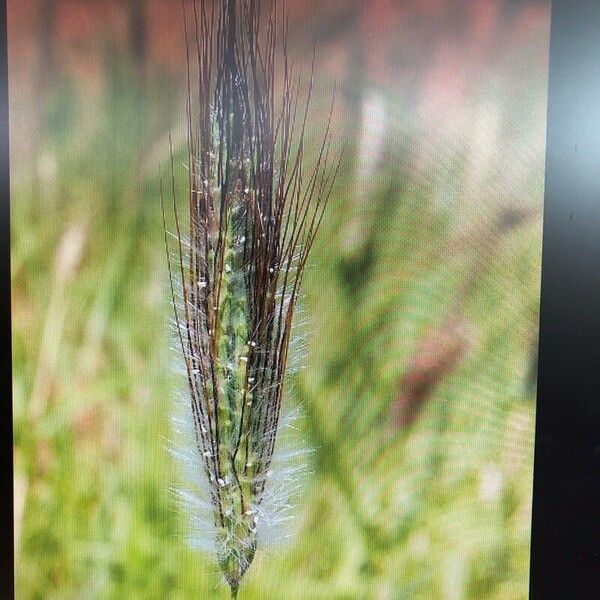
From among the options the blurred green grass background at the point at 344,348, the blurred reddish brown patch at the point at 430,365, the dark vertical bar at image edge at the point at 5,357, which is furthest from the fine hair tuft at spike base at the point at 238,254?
the dark vertical bar at image edge at the point at 5,357

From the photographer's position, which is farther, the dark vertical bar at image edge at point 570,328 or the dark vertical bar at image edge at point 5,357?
the dark vertical bar at image edge at point 5,357

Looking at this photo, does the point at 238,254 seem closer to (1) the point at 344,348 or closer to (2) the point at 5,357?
(1) the point at 344,348

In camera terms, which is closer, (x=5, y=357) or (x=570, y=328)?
(x=570, y=328)

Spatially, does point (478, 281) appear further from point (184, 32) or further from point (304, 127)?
point (184, 32)

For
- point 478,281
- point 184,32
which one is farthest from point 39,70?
point 478,281

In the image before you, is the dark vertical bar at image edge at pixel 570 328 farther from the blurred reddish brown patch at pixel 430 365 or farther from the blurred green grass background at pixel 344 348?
the blurred reddish brown patch at pixel 430 365

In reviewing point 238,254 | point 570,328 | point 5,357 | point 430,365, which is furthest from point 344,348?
point 5,357
